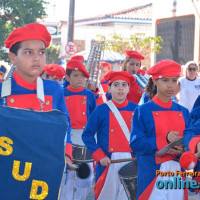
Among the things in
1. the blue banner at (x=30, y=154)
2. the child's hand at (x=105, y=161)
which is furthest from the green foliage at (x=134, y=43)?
the blue banner at (x=30, y=154)

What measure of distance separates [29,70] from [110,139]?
2472 mm

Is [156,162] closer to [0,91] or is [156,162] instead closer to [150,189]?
[150,189]

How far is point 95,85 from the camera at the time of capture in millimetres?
9531

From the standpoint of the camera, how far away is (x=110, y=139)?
6055mm

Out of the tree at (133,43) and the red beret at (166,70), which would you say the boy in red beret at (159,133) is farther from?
the tree at (133,43)

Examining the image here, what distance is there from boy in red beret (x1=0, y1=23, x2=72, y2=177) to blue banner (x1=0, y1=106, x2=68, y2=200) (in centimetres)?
40

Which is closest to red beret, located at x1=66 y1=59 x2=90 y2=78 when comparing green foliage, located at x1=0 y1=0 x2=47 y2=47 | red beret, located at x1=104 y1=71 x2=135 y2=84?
red beret, located at x1=104 y1=71 x2=135 y2=84

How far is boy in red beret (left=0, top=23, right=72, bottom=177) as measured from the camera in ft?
12.3

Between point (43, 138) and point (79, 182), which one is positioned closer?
point (43, 138)

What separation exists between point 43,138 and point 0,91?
0.66 metres

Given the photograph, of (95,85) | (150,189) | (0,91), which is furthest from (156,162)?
(95,85)

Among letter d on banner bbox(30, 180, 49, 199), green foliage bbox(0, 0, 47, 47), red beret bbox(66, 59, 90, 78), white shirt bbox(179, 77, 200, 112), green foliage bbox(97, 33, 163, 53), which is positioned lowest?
letter d on banner bbox(30, 180, 49, 199)

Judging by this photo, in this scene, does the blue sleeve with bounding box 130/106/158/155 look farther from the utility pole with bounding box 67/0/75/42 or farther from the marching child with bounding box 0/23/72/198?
the utility pole with bounding box 67/0/75/42

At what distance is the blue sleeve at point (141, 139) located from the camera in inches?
185
